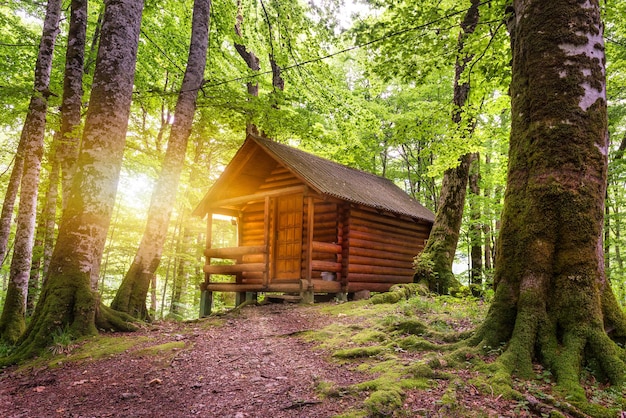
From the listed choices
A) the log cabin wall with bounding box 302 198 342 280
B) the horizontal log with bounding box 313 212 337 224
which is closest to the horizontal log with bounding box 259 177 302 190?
the log cabin wall with bounding box 302 198 342 280

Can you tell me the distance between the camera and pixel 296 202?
1322 centimetres

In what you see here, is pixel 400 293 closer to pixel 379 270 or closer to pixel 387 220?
pixel 379 270

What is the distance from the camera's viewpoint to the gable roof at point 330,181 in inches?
444

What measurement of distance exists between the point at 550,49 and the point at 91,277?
23.9ft

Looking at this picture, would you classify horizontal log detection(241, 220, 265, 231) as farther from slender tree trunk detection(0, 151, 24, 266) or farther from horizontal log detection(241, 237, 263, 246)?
slender tree trunk detection(0, 151, 24, 266)

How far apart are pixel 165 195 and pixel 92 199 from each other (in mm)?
2698

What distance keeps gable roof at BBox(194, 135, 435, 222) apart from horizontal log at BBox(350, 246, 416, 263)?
162cm

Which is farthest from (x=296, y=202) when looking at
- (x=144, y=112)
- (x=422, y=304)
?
(x=144, y=112)

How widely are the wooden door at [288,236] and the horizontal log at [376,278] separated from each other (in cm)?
198

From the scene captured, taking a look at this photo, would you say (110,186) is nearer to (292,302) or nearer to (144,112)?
(292,302)

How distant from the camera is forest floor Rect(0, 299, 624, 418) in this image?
3320 mm

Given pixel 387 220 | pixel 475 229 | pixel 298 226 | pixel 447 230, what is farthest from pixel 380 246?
pixel 475 229

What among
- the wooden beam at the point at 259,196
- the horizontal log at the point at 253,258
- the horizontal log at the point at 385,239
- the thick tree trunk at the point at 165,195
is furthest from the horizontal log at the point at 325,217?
the thick tree trunk at the point at 165,195

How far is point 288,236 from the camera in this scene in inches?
519
